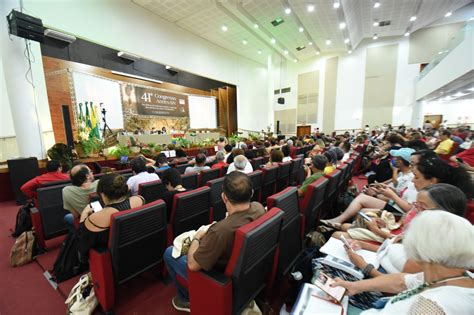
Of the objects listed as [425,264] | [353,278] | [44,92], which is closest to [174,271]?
[353,278]

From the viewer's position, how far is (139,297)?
168 cm

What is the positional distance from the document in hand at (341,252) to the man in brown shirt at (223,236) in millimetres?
546

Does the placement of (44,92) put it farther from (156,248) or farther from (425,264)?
(425,264)

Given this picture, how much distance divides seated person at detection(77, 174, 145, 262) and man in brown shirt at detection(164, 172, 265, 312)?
1.70ft

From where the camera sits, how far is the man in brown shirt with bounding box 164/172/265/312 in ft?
3.67

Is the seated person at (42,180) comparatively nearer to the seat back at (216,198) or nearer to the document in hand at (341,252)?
the seat back at (216,198)

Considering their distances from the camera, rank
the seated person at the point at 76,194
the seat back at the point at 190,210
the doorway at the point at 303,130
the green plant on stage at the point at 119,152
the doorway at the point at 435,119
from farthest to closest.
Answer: the doorway at the point at 303,130, the doorway at the point at 435,119, the green plant on stage at the point at 119,152, the seated person at the point at 76,194, the seat back at the point at 190,210

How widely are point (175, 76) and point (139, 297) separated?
35.1ft

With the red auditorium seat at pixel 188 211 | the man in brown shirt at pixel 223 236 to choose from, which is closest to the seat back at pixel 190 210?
the red auditorium seat at pixel 188 211

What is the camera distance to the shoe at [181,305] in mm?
1499

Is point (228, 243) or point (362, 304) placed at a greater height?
point (228, 243)

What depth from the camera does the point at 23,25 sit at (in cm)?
380

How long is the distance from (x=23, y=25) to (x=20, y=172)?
291 cm

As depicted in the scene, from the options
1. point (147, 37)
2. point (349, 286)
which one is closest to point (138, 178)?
point (349, 286)
